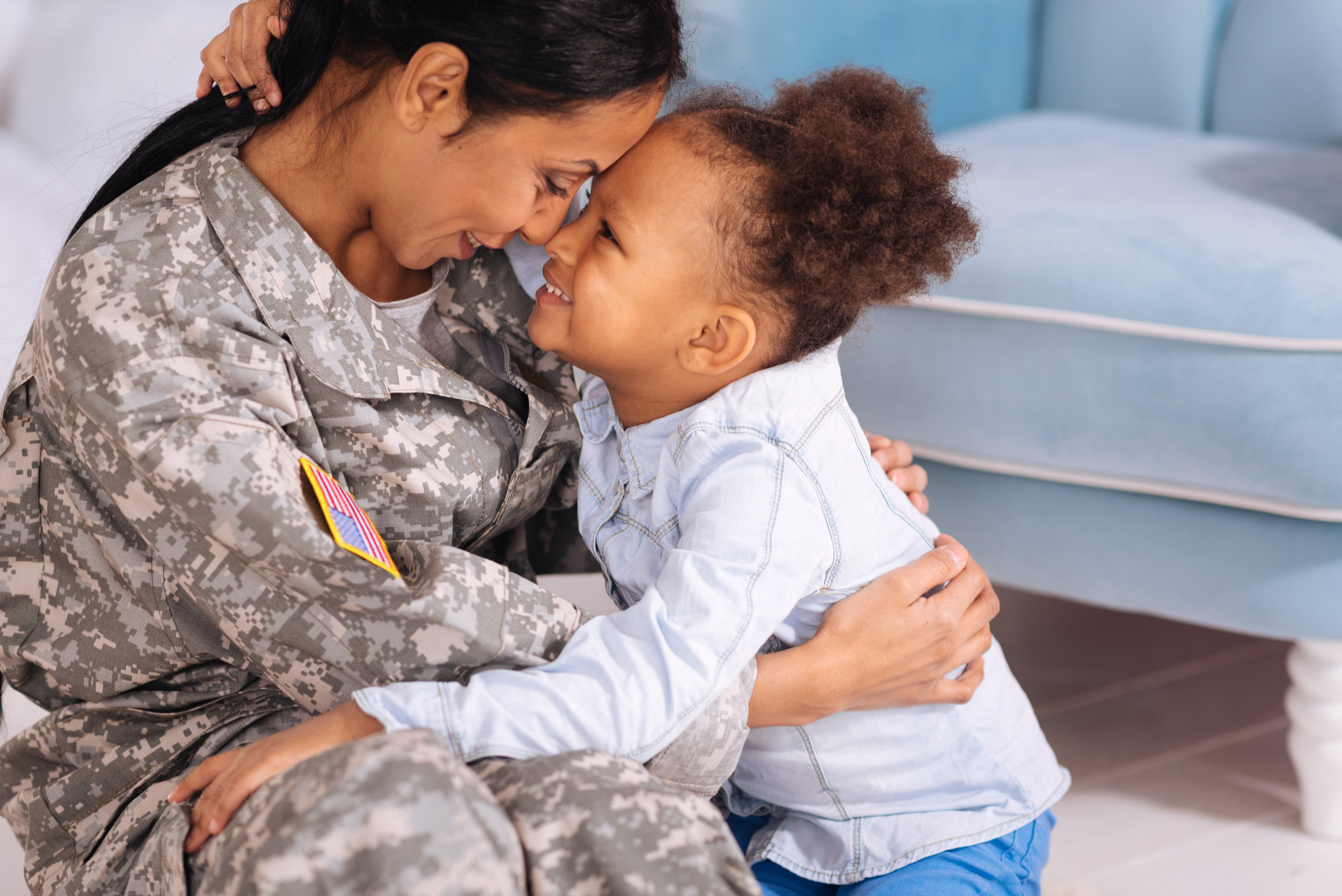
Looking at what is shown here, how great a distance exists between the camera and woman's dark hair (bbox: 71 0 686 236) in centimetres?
73

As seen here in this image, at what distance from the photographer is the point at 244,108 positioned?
0.83 meters

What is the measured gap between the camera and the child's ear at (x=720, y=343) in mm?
853

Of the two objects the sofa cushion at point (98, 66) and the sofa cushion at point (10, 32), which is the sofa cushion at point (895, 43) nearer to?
the sofa cushion at point (98, 66)

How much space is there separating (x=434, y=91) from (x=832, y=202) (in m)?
0.27

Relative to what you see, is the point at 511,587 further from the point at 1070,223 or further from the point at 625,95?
the point at 1070,223

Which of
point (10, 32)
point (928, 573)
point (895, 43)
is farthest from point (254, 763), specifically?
point (895, 43)

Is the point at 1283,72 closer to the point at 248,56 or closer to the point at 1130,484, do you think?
the point at 1130,484

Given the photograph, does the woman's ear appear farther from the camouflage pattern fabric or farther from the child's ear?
the child's ear

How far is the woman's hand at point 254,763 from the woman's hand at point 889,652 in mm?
267

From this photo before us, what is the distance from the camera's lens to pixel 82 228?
2.45 ft

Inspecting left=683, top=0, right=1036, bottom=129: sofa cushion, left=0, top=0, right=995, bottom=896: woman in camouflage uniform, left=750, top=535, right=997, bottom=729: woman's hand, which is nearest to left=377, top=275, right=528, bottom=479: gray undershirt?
left=0, top=0, right=995, bottom=896: woman in camouflage uniform

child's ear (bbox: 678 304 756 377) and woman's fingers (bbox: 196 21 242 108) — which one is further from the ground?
woman's fingers (bbox: 196 21 242 108)


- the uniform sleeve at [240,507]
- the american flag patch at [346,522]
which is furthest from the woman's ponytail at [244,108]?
the american flag patch at [346,522]

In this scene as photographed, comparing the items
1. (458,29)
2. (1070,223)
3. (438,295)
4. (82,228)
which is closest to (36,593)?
(82,228)
